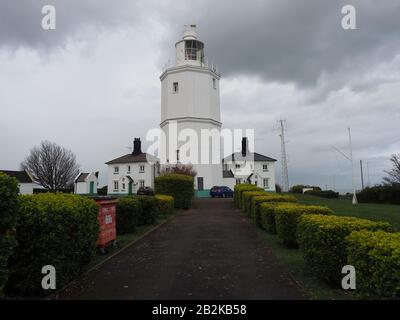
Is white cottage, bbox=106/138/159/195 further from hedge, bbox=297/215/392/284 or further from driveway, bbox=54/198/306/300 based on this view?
hedge, bbox=297/215/392/284

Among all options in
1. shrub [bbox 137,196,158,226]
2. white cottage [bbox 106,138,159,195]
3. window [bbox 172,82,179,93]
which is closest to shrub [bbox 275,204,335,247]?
shrub [bbox 137,196,158,226]

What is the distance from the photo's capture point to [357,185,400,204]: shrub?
3950cm

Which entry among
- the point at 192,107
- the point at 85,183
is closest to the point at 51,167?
the point at 85,183

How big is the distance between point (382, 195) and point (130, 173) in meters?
40.6

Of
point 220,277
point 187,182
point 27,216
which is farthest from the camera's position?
point 187,182

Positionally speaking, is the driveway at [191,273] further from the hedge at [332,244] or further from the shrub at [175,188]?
the shrub at [175,188]

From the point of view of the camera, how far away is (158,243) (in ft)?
43.3

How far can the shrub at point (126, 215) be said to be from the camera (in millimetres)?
15208

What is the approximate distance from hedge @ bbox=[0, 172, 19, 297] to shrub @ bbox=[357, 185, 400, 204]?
40.0m

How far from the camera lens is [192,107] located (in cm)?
4900

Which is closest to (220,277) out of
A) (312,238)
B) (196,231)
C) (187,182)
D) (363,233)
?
(312,238)

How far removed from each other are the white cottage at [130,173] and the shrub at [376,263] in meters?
58.6
